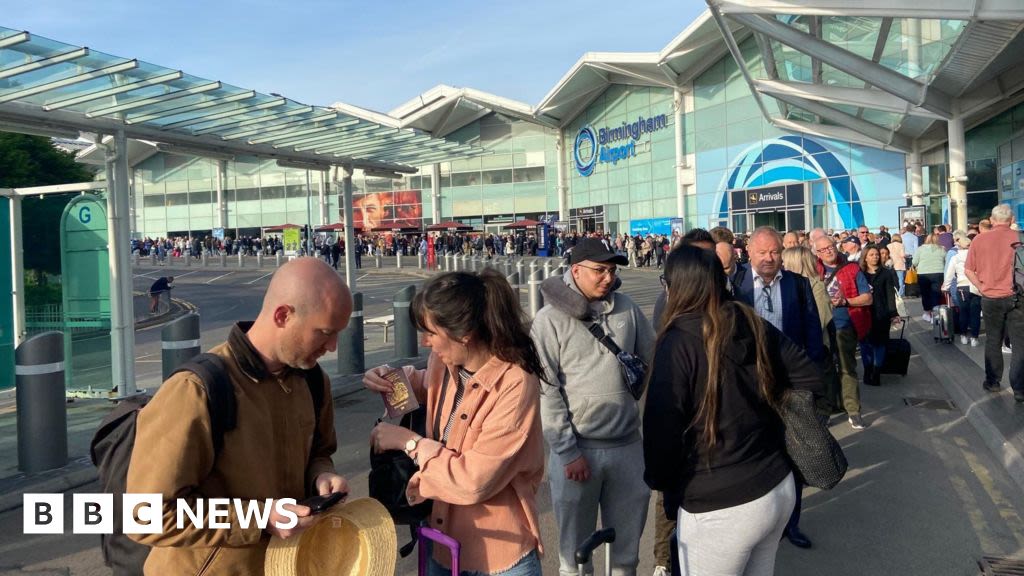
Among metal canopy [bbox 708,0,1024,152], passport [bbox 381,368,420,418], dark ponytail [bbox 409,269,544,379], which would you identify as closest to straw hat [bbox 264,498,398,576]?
passport [bbox 381,368,420,418]

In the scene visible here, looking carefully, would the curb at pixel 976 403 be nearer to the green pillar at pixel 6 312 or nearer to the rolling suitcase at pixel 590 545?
the rolling suitcase at pixel 590 545

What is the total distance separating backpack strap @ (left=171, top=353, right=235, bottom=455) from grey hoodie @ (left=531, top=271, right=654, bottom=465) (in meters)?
1.63

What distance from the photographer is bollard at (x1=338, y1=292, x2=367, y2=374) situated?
33.3 ft

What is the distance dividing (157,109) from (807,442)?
27.4 feet

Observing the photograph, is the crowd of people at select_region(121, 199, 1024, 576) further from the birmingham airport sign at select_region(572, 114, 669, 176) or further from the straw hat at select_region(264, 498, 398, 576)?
the birmingham airport sign at select_region(572, 114, 669, 176)

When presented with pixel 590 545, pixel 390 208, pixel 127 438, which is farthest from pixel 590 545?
pixel 390 208

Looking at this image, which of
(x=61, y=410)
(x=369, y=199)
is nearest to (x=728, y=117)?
(x=369, y=199)

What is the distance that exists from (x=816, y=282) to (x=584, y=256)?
12.3 feet

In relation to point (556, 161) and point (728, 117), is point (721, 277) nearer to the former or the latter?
point (728, 117)

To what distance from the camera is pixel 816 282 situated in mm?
6438

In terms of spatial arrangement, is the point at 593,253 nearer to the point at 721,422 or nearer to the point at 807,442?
the point at 721,422

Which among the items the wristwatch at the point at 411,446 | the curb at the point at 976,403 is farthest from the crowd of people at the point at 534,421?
the curb at the point at 976,403

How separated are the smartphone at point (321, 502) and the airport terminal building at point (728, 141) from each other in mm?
10112

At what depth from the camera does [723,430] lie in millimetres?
2473
